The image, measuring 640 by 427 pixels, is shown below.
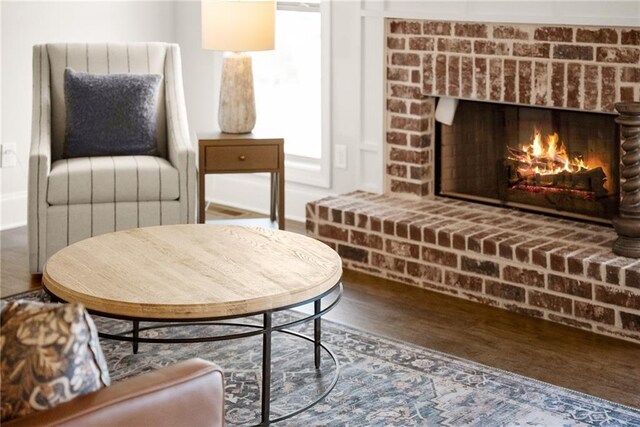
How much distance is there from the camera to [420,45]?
185 inches

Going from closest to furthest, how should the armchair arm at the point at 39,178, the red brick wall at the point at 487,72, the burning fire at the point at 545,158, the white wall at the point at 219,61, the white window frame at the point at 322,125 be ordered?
the red brick wall at the point at 487,72
the armchair arm at the point at 39,178
the burning fire at the point at 545,158
the white wall at the point at 219,61
the white window frame at the point at 322,125

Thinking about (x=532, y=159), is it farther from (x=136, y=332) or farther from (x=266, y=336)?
(x=266, y=336)

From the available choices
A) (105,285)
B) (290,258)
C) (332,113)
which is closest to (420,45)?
(332,113)

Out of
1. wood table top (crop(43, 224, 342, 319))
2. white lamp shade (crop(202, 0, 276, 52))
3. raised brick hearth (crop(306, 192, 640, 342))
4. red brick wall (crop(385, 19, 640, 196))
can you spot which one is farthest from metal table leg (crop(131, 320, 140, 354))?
red brick wall (crop(385, 19, 640, 196))

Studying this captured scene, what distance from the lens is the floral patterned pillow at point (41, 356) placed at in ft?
5.50

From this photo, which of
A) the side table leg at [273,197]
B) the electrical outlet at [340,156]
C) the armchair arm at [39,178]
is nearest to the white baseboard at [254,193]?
the electrical outlet at [340,156]

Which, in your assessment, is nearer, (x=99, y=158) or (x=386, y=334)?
(x=386, y=334)

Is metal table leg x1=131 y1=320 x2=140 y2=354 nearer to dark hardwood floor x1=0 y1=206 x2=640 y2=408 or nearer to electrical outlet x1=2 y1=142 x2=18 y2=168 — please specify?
dark hardwood floor x1=0 y1=206 x2=640 y2=408

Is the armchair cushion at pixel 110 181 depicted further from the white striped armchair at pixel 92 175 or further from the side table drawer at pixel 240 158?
the side table drawer at pixel 240 158

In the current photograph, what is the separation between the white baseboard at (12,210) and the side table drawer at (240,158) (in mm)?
1370

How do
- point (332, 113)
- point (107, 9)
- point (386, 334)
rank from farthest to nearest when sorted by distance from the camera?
point (107, 9) → point (332, 113) → point (386, 334)

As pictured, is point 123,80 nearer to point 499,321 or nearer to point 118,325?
point 118,325

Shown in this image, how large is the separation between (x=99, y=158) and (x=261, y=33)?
0.94 meters

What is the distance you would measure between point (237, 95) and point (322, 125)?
700mm
